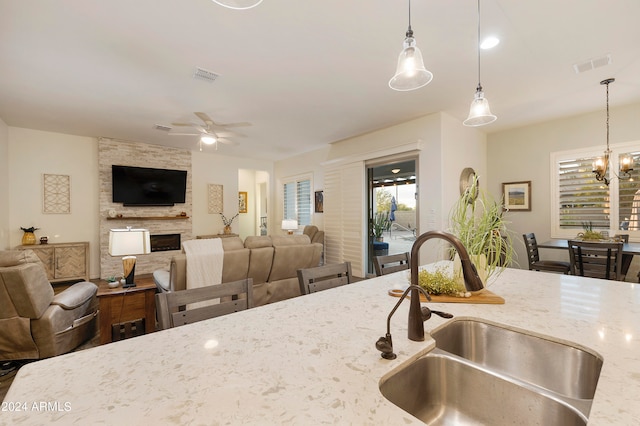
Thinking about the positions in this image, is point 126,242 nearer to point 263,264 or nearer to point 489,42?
point 263,264

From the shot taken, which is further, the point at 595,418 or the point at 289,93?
the point at 289,93

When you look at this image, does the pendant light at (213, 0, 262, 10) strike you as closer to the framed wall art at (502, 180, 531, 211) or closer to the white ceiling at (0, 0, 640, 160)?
the white ceiling at (0, 0, 640, 160)

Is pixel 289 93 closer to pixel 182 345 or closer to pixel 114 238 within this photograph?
pixel 114 238

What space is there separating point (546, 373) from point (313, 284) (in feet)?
3.71

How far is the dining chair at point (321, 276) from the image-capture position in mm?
1721

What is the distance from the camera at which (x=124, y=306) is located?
2750 mm

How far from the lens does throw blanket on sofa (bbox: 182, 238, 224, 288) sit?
9.45ft

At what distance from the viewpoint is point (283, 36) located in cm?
249

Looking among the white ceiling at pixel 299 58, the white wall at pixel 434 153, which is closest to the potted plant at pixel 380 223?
the white wall at pixel 434 153

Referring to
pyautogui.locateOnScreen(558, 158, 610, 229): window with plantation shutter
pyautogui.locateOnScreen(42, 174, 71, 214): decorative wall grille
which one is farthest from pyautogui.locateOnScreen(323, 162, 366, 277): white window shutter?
pyautogui.locateOnScreen(42, 174, 71, 214): decorative wall grille

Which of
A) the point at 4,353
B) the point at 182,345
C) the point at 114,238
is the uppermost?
the point at 114,238

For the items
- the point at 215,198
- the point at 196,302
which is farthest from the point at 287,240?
the point at 215,198

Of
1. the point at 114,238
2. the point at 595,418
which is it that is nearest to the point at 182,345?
the point at 595,418

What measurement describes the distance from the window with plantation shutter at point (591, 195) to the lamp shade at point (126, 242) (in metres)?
5.89
